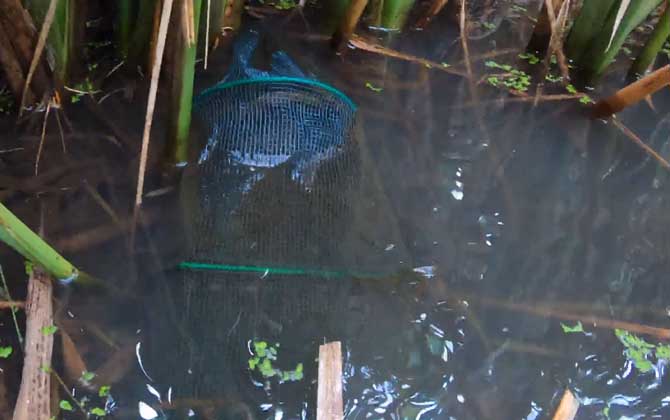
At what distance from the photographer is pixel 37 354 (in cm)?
121

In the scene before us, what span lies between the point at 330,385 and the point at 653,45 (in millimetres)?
1474

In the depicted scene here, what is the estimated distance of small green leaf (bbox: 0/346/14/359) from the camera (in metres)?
1.22

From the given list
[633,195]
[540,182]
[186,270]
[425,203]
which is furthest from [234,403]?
[633,195]

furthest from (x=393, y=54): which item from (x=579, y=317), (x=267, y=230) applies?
(x=579, y=317)

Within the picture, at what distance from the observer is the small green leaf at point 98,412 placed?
119 cm

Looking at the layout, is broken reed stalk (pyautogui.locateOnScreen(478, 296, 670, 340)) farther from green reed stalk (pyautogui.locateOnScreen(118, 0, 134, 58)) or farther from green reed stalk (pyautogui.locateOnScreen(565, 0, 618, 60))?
green reed stalk (pyautogui.locateOnScreen(118, 0, 134, 58))

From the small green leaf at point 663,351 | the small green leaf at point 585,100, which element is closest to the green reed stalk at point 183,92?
the small green leaf at point 663,351

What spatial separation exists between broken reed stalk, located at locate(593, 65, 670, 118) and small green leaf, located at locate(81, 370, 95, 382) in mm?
1524

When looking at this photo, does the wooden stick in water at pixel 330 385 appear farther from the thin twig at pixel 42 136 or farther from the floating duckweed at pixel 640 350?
the thin twig at pixel 42 136

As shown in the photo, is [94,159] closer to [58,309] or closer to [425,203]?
[58,309]

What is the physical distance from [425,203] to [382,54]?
635mm

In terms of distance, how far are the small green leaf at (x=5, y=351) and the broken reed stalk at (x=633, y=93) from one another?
163cm

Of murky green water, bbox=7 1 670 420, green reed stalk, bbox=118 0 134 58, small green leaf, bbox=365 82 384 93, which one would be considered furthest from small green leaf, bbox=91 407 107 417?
small green leaf, bbox=365 82 384 93

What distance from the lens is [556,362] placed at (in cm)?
141
